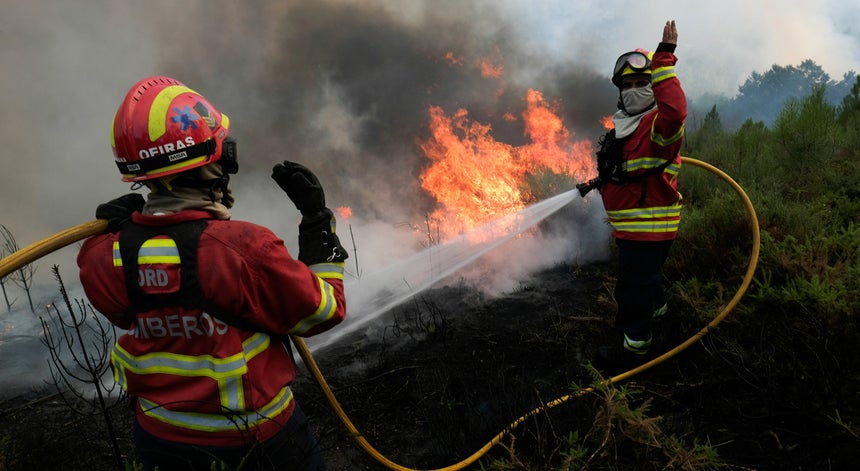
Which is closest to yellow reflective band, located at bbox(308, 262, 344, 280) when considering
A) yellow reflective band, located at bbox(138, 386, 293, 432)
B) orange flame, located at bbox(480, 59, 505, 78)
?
yellow reflective band, located at bbox(138, 386, 293, 432)

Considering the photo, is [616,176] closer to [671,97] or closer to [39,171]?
[671,97]

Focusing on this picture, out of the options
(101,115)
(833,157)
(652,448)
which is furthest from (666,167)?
(101,115)

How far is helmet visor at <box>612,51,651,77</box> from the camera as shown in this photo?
3.33 m

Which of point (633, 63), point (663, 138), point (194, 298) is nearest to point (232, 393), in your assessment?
point (194, 298)

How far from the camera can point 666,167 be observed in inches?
127

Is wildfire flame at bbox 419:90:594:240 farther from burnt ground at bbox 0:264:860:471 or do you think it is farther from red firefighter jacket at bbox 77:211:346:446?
red firefighter jacket at bbox 77:211:346:446

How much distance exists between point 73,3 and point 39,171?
2998 millimetres

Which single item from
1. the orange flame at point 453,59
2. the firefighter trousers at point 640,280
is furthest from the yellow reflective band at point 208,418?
the orange flame at point 453,59

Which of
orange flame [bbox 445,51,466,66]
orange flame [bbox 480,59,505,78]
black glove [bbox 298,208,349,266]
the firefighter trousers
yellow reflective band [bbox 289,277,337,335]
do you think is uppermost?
orange flame [bbox 445,51,466,66]

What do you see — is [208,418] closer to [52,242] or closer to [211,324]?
[211,324]

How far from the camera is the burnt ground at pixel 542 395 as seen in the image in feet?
7.95

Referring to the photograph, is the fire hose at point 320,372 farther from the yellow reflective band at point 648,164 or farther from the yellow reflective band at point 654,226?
the yellow reflective band at point 648,164

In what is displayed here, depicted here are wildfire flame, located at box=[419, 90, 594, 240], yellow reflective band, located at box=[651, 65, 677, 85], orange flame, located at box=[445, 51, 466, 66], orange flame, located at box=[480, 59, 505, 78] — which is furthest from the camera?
orange flame, located at box=[480, 59, 505, 78]

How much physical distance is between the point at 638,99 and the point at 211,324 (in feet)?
10.5
